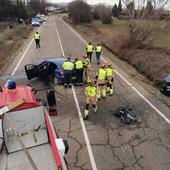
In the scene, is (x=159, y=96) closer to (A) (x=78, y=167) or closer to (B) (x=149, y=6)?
(A) (x=78, y=167)

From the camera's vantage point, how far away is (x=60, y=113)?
12531 millimetres

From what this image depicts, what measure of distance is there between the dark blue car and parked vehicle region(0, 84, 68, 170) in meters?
7.45

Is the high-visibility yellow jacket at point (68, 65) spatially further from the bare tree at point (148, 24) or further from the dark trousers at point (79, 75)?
the bare tree at point (148, 24)

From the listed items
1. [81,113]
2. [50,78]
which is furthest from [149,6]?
[81,113]

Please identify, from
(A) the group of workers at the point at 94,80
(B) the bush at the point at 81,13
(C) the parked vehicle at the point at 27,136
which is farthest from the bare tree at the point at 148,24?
(B) the bush at the point at 81,13

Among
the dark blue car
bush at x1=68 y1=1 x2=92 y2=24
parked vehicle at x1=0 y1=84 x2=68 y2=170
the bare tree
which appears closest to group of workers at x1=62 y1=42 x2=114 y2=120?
the dark blue car

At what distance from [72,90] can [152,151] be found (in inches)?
272

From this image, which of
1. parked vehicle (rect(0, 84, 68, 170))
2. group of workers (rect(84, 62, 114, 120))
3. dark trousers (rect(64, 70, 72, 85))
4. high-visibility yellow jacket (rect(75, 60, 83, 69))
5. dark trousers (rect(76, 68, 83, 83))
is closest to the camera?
parked vehicle (rect(0, 84, 68, 170))

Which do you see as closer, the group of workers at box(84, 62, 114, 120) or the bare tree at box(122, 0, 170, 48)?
the group of workers at box(84, 62, 114, 120)

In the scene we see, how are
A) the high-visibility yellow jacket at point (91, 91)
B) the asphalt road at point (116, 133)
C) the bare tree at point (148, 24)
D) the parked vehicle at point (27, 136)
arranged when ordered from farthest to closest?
the bare tree at point (148, 24) → the high-visibility yellow jacket at point (91, 91) → the asphalt road at point (116, 133) → the parked vehicle at point (27, 136)

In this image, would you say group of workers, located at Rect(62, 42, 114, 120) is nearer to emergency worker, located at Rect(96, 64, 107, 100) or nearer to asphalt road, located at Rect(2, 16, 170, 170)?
emergency worker, located at Rect(96, 64, 107, 100)

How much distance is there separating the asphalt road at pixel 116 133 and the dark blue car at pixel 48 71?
2.12 ft

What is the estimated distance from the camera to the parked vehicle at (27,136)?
677 cm

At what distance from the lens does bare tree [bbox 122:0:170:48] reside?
90.9 feet
